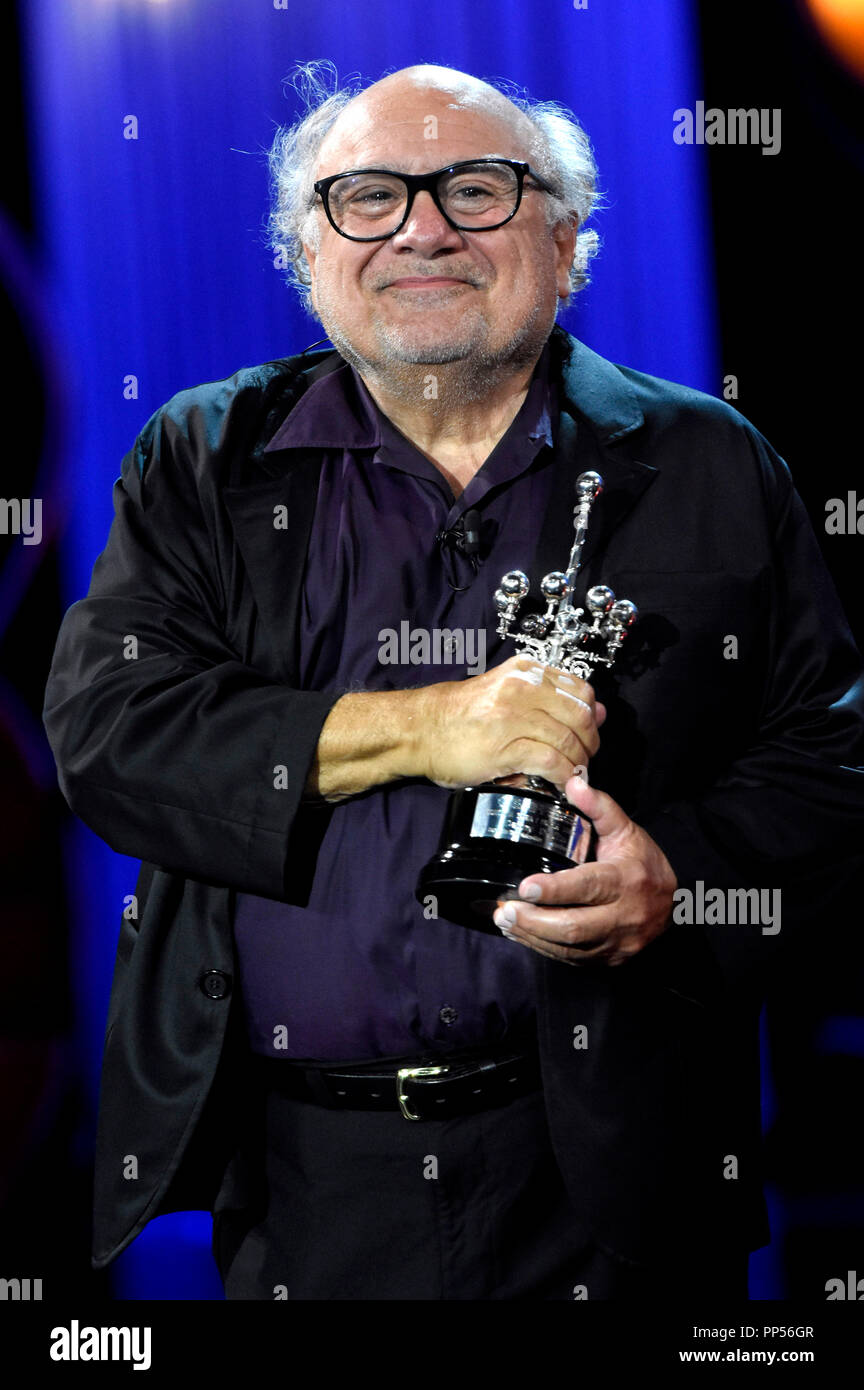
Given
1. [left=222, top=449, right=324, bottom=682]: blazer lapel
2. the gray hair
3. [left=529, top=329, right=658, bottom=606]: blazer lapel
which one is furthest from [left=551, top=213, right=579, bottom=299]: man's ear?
[left=222, top=449, right=324, bottom=682]: blazer lapel

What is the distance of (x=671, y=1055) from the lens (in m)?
1.85

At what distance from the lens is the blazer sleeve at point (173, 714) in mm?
1738

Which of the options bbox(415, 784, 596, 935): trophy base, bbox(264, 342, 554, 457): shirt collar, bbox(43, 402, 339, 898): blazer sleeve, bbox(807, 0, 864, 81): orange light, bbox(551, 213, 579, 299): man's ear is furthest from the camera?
bbox(807, 0, 864, 81): orange light

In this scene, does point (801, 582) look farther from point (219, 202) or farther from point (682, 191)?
point (219, 202)

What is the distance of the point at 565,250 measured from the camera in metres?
2.11

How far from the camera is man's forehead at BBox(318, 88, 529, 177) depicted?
1911mm

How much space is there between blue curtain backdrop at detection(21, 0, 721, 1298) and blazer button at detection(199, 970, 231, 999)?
1024mm

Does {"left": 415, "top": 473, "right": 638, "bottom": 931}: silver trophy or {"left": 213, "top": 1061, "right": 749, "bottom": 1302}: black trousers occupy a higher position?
{"left": 415, "top": 473, "right": 638, "bottom": 931}: silver trophy

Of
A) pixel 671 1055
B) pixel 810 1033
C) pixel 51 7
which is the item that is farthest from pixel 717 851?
pixel 51 7

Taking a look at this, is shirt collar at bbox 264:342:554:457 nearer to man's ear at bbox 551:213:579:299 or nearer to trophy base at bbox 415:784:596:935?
man's ear at bbox 551:213:579:299

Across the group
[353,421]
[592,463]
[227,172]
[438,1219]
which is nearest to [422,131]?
[353,421]

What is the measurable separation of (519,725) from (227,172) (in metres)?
1.41

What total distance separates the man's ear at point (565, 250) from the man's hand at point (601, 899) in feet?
2.89
